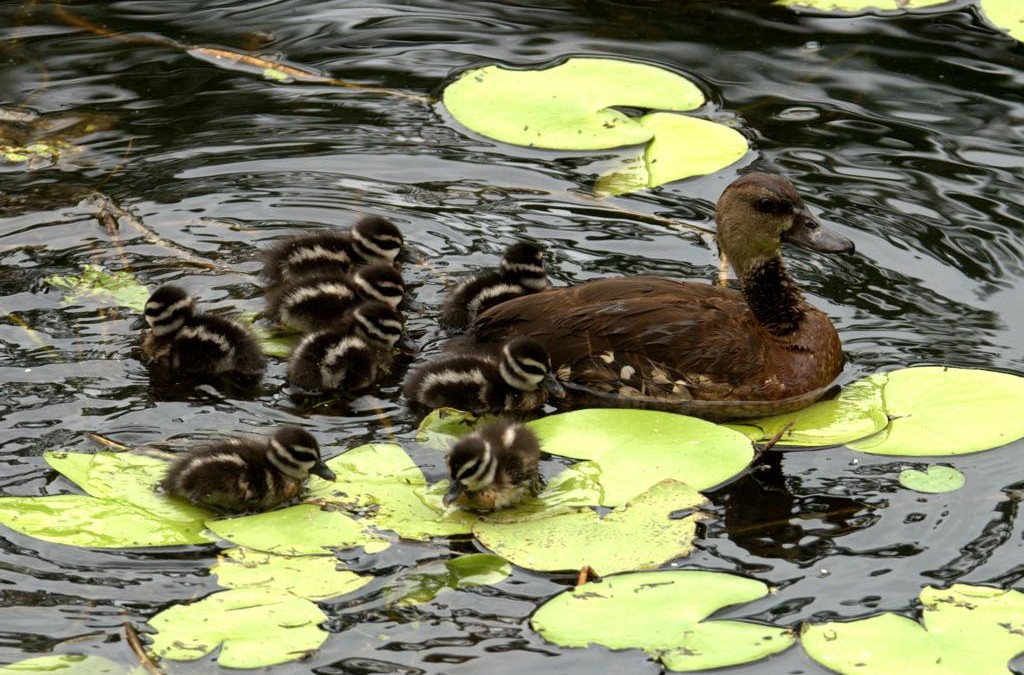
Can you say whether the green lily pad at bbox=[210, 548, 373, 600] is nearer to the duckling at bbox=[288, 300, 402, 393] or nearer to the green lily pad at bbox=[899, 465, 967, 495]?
the duckling at bbox=[288, 300, 402, 393]

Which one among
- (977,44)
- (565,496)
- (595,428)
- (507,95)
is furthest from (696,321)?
(977,44)

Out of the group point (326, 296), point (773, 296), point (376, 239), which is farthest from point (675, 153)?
point (326, 296)

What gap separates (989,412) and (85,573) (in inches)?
140

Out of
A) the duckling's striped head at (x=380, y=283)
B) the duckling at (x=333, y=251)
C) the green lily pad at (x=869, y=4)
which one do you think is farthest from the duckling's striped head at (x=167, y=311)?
the green lily pad at (x=869, y=4)

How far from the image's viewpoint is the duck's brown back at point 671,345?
21.9 ft

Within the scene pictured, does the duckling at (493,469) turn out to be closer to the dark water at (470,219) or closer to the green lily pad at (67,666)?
the dark water at (470,219)

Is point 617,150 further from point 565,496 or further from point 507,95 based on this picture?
point 565,496

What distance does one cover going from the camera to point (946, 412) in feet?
20.9

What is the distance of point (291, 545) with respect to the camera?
18.1 ft

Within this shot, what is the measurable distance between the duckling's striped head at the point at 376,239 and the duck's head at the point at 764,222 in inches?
60.9

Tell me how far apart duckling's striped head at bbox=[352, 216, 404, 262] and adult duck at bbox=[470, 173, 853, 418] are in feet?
2.52

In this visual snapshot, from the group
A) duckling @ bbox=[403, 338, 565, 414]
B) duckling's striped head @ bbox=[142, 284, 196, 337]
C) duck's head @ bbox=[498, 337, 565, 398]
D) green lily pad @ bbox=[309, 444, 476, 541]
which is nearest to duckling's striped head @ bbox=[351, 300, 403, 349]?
duckling @ bbox=[403, 338, 565, 414]

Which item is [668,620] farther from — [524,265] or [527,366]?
[524,265]

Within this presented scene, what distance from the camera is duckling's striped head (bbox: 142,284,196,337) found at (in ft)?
21.9
